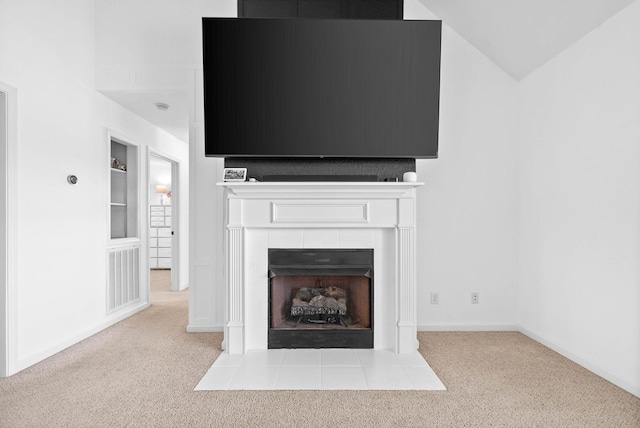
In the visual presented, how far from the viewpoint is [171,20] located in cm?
355

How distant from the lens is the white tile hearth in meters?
2.32

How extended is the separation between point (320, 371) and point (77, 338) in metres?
2.11

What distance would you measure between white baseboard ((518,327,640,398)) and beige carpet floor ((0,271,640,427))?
5cm

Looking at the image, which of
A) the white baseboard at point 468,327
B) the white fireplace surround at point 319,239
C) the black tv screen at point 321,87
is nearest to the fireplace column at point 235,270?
the white fireplace surround at point 319,239

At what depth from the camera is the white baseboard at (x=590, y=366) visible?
7.52 ft

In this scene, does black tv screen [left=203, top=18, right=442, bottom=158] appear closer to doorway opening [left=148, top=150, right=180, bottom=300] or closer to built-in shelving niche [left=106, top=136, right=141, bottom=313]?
built-in shelving niche [left=106, top=136, right=141, bottom=313]

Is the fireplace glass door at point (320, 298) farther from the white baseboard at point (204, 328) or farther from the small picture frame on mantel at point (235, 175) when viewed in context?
the white baseboard at point (204, 328)

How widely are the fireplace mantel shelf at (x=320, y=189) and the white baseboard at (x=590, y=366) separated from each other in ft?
5.28

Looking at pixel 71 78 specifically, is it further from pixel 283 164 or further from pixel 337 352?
pixel 337 352

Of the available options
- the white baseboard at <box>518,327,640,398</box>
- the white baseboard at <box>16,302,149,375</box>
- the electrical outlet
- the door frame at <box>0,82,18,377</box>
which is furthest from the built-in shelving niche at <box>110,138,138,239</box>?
the white baseboard at <box>518,327,640,398</box>

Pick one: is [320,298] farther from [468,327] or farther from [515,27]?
[515,27]

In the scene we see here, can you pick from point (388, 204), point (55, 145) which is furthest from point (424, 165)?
point (55, 145)

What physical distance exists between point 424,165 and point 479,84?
2.88 ft

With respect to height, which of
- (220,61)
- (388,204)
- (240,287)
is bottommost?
(240,287)
